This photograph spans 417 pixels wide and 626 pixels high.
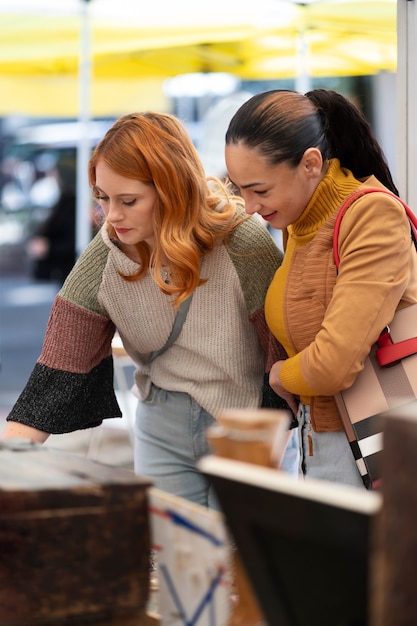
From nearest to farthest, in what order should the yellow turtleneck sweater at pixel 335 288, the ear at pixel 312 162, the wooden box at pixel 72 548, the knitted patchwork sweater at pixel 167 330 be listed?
the wooden box at pixel 72 548 → the yellow turtleneck sweater at pixel 335 288 → the ear at pixel 312 162 → the knitted patchwork sweater at pixel 167 330

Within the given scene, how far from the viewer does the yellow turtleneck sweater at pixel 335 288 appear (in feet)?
5.32

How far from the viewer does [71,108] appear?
255 inches

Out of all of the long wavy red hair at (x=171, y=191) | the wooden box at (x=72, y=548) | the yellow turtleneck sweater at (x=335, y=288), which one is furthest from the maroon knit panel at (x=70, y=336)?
the wooden box at (x=72, y=548)

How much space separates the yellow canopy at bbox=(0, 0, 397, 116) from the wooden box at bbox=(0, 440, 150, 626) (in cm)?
355

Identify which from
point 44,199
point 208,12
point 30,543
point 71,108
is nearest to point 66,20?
point 208,12

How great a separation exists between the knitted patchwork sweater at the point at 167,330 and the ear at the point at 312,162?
27cm

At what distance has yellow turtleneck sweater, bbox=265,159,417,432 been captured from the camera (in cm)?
162

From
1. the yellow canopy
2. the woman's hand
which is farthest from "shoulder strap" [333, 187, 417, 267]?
the yellow canopy

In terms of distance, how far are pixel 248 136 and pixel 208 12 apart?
137 inches

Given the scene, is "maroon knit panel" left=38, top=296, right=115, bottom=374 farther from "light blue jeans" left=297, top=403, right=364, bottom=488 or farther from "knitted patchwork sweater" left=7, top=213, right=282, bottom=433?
"light blue jeans" left=297, top=403, right=364, bottom=488

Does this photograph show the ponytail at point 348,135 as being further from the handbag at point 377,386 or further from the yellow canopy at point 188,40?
the yellow canopy at point 188,40

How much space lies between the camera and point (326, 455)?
5.85 feet

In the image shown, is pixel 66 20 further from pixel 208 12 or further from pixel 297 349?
pixel 297 349

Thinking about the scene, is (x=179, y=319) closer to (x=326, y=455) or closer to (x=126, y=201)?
(x=126, y=201)
